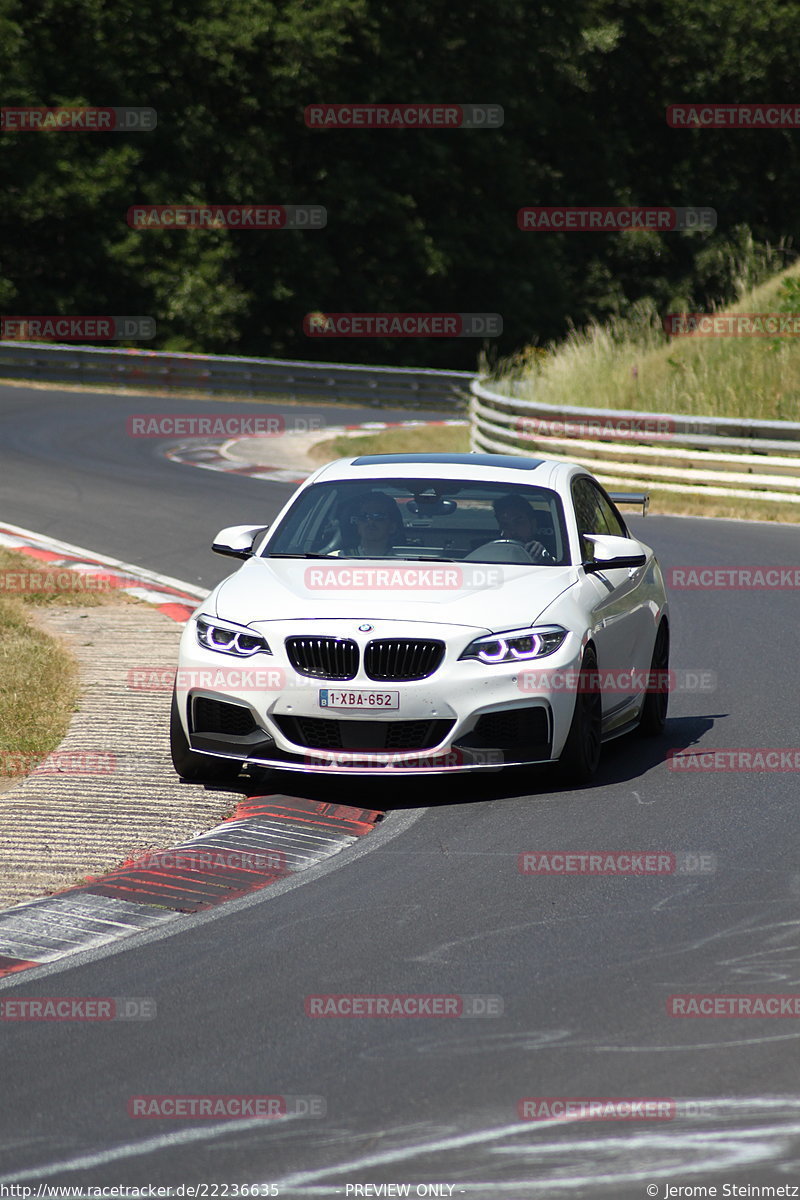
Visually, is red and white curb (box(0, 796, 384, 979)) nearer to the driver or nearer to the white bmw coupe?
the white bmw coupe

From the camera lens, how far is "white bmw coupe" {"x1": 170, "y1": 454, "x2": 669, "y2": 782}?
27.8ft

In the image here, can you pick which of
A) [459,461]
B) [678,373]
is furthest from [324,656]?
[678,373]

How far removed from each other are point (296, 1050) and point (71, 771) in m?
4.01

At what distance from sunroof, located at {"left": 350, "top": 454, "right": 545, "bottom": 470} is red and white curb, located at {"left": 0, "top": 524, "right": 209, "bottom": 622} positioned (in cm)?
368

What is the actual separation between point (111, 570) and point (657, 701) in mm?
7269

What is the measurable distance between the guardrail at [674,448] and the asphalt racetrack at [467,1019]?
12.8 metres

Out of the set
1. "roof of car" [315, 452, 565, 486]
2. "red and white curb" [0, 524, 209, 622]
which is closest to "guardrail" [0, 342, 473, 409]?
"red and white curb" [0, 524, 209, 622]

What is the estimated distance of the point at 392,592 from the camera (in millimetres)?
8883

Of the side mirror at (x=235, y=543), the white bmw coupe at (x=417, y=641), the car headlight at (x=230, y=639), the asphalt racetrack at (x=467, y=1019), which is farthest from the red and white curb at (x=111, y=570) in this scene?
the asphalt racetrack at (x=467, y=1019)

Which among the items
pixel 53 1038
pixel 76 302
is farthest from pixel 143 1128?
pixel 76 302

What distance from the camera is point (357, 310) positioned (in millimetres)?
54594

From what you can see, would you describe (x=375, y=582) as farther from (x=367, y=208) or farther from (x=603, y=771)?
(x=367, y=208)

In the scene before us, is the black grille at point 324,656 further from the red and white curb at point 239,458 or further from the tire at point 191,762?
the red and white curb at point 239,458

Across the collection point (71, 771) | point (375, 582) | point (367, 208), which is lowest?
point (71, 771)
